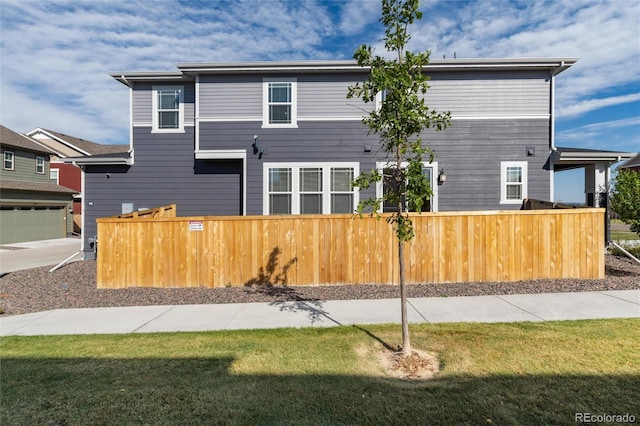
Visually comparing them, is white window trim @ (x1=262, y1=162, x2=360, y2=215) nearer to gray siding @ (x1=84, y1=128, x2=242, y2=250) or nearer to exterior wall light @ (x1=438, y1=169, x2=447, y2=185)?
gray siding @ (x1=84, y1=128, x2=242, y2=250)

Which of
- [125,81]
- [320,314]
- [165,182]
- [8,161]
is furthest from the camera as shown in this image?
[8,161]

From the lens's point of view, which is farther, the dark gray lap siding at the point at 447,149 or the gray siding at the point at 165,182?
the gray siding at the point at 165,182

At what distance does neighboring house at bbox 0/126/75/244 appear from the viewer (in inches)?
699

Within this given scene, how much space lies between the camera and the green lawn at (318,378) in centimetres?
281

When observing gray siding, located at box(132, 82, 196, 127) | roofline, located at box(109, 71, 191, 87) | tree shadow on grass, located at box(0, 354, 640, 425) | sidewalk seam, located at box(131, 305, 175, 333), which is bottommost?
sidewalk seam, located at box(131, 305, 175, 333)

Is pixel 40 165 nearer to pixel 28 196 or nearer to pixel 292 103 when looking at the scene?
pixel 28 196

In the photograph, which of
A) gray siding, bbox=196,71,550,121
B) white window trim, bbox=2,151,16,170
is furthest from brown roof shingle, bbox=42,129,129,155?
gray siding, bbox=196,71,550,121

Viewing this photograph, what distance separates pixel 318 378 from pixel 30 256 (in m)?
15.4

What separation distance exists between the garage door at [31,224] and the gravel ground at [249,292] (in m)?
13.5

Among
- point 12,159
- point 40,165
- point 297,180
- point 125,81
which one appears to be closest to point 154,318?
point 297,180

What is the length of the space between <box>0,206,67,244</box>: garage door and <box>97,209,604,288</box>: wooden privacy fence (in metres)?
15.5

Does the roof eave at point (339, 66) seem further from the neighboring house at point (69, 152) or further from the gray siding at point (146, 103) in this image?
the neighboring house at point (69, 152)

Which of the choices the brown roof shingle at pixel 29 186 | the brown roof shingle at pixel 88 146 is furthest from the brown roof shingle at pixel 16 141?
the brown roof shingle at pixel 88 146

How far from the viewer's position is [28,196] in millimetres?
19031
